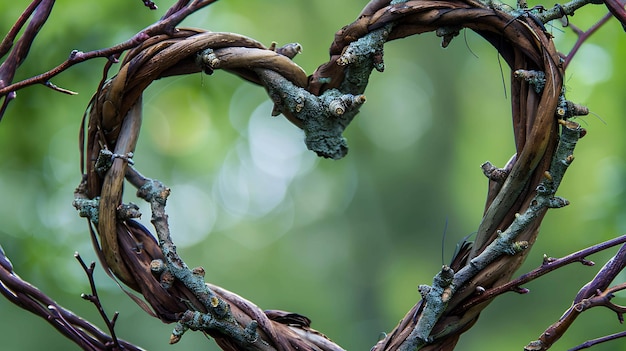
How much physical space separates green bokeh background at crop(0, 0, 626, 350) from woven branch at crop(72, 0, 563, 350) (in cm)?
102

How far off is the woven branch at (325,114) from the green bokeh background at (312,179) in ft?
3.35

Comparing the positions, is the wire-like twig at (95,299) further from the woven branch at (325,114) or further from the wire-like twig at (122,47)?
the wire-like twig at (122,47)

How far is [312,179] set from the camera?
4047 mm

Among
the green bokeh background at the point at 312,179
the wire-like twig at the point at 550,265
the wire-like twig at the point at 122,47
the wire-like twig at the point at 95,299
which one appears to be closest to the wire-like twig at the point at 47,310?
the wire-like twig at the point at 95,299

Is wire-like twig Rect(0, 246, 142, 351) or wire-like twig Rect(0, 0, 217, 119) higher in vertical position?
wire-like twig Rect(0, 0, 217, 119)

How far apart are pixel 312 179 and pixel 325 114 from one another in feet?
11.1

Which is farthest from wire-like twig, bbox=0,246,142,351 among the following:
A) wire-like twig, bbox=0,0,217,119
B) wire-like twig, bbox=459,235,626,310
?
wire-like twig, bbox=459,235,626,310

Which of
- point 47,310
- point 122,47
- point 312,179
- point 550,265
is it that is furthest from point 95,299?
point 312,179

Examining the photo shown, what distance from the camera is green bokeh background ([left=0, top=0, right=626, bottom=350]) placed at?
79.8 inches

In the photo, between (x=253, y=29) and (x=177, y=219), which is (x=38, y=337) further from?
(x=253, y=29)

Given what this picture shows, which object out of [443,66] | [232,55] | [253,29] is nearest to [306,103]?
[232,55]

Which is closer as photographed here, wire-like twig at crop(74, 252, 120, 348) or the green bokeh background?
wire-like twig at crop(74, 252, 120, 348)

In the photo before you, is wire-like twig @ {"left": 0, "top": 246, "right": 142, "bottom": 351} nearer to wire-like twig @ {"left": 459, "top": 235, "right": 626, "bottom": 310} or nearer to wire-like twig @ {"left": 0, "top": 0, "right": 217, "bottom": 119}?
wire-like twig @ {"left": 0, "top": 0, "right": 217, "bottom": 119}

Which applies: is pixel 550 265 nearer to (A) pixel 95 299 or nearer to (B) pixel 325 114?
(B) pixel 325 114
